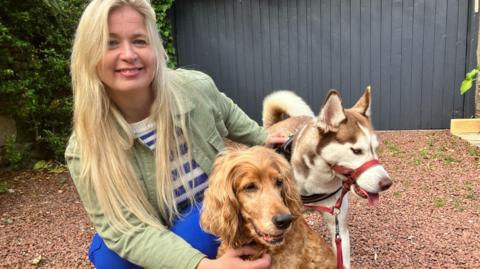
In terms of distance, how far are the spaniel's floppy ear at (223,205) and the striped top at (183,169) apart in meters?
0.41

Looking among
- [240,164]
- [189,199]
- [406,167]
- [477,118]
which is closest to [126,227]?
[189,199]

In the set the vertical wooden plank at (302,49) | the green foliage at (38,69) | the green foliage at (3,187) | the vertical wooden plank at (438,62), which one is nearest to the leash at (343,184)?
the green foliage at (3,187)

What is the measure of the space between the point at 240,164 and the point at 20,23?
450 centimetres

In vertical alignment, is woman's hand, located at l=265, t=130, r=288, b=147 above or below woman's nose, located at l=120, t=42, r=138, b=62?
below

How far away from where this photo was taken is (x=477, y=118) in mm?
7152

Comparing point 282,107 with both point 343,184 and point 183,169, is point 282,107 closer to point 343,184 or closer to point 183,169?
point 343,184

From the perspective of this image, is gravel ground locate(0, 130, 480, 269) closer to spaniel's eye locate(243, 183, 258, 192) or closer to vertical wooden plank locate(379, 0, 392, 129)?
vertical wooden plank locate(379, 0, 392, 129)

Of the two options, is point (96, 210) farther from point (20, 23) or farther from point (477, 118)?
point (477, 118)

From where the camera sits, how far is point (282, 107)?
421 cm

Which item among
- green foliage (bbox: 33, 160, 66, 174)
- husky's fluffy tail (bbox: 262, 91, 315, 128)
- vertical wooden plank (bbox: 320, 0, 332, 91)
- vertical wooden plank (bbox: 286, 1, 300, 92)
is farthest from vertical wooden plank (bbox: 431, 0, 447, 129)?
green foliage (bbox: 33, 160, 66, 174)

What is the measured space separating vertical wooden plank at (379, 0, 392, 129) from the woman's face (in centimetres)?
632

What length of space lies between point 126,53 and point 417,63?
6.71 meters

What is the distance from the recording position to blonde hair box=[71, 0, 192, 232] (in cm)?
190

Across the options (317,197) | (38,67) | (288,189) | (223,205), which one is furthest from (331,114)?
(38,67)
